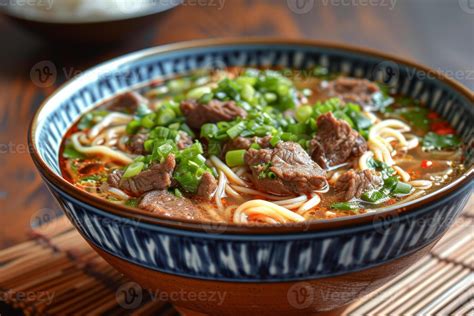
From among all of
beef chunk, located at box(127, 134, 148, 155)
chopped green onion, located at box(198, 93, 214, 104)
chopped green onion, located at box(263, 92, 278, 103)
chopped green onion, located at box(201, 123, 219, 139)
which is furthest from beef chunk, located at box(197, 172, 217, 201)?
chopped green onion, located at box(263, 92, 278, 103)

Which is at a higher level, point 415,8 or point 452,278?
point 415,8

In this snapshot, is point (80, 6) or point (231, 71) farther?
point (80, 6)

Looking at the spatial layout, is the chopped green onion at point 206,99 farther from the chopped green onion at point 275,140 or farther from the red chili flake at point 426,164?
the red chili flake at point 426,164

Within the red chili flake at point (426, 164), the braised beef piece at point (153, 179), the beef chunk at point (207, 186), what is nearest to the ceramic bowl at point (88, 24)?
the braised beef piece at point (153, 179)

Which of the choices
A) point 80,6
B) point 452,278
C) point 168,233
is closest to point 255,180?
point 168,233

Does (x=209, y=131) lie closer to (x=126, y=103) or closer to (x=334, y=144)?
(x=334, y=144)

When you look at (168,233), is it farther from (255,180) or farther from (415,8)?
(415,8)

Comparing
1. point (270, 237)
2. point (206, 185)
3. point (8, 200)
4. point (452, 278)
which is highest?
point (270, 237)

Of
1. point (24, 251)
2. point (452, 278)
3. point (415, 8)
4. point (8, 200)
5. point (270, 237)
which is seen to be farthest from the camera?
point (415, 8)

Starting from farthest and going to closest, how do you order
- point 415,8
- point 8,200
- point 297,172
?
point 415,8, point 8,200, point 297,172
